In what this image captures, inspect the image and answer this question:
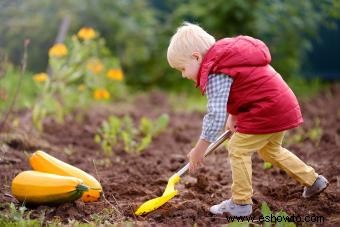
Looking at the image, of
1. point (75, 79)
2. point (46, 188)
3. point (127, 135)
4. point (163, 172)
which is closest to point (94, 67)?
point (75, 79)

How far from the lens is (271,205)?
3.39 meters

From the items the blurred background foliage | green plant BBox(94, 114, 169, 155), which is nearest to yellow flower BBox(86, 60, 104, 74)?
green plant BBox(94, 114, 169, 155)

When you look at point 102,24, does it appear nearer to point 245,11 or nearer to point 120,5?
point 120,5

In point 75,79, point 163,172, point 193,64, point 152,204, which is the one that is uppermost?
point 193,64

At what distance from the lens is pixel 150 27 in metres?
8.37

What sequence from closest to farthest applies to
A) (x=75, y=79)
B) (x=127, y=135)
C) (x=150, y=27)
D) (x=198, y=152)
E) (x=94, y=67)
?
(x=198, y=152), (x=127, y=135), (x=94, y=67), (x=75, y=79), (x=150, y=27)

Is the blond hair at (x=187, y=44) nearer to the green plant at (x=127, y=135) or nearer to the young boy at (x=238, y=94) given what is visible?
the young boy at (x=238, y=94)

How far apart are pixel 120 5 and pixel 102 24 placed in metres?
0.37

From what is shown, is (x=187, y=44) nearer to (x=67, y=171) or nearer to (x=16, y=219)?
(x=67, y=171)

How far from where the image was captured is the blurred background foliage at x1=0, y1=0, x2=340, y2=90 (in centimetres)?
777

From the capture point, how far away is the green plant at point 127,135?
4773mm

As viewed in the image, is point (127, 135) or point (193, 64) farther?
point (127, 135)

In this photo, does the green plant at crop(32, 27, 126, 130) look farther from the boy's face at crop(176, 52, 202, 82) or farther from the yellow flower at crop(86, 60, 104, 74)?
the boy's face at crop(176, 52, 202, 82)

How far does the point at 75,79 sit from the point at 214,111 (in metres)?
3.75
